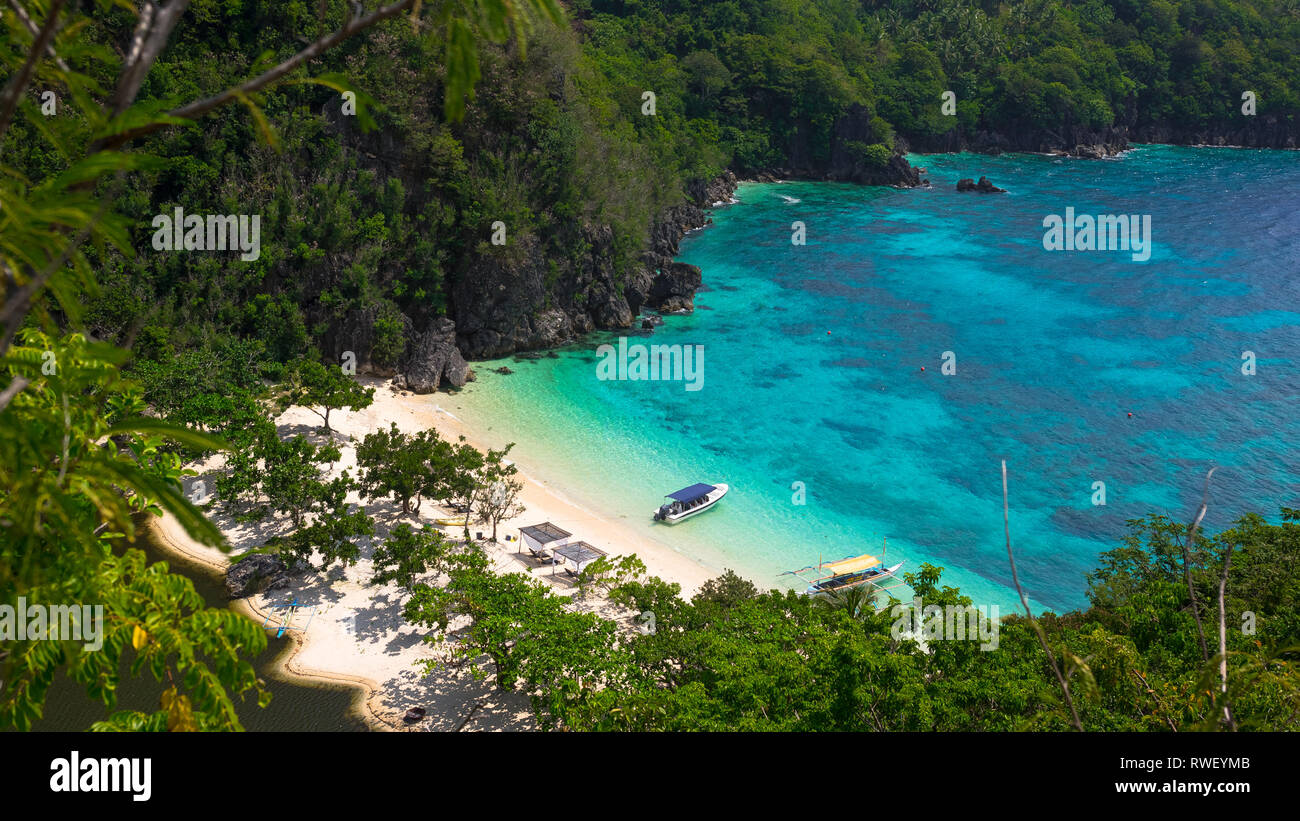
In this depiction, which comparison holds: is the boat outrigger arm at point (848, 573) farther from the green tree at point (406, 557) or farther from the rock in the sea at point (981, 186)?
the rock in the sea at point (981, 186)

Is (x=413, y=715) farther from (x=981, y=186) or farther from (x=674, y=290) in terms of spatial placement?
(x=981, y=186)

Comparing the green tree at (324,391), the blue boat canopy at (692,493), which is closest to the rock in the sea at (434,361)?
the green tree at (324,391)

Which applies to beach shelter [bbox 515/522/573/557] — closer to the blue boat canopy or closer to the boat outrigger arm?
the blue boat canopy

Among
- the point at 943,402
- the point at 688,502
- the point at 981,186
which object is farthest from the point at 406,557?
the point at 981,186

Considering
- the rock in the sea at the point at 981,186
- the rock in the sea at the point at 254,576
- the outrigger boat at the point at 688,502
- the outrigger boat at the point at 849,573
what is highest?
the rock in the sea at the point at 981,186
